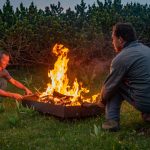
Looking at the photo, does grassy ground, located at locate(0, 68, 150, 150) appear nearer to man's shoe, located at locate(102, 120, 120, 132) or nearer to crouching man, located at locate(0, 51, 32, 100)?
man's shoe, located at locate(102, 120, 120, 132)

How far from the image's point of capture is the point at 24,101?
9992mm

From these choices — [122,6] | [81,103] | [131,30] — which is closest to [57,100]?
[81,103]

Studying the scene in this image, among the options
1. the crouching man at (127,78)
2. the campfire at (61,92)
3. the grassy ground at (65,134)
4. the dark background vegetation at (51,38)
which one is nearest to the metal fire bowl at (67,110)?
the grassy ground at (65,134)

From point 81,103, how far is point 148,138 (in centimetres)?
216

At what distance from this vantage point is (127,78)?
7492 mm

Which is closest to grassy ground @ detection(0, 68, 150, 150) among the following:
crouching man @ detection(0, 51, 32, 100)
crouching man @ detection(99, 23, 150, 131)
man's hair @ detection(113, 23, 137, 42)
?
crouching man @ detection(99, 23, 150, 131)

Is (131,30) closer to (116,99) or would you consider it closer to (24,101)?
(116,99)

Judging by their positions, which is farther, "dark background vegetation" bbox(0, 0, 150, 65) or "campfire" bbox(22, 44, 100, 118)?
"dark background vegetation" bbox(0, 0, 150, 65)

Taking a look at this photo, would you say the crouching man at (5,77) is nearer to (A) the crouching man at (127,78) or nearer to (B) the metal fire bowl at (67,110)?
(B) the metal fire bowl at (67,110)

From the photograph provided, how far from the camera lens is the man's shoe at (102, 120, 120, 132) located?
752 cm

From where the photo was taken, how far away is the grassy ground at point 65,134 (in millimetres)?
6691

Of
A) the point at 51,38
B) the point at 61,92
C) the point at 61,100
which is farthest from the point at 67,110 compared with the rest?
the point at 51,38

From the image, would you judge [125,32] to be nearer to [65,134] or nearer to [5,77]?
[65,134]

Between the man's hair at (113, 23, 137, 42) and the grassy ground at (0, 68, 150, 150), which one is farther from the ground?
the man's hair at (113, 23, 137, 42)
